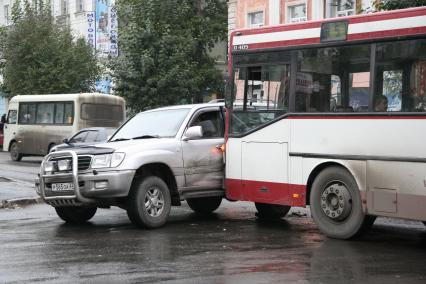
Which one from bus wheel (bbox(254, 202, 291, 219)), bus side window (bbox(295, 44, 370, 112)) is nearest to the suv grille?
bus side window (bbox(295, 44, 370, 112))

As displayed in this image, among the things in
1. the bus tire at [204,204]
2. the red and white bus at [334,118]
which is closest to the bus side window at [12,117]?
the bus tire at [204,204]

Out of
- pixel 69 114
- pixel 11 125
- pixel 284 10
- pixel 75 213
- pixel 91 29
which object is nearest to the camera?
pixel 75 213

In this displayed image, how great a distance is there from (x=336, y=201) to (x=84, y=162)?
3.79m

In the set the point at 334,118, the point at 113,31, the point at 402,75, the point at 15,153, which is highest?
the point at 113,31

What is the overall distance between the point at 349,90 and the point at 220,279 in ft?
12.4

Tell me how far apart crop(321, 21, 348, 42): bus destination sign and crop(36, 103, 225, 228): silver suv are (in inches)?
99.1

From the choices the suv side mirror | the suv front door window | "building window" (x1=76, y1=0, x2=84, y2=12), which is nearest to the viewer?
the suv side mirror

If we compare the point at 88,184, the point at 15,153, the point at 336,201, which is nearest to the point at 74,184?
the point at 88,184

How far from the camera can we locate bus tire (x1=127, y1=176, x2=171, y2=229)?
10.7m

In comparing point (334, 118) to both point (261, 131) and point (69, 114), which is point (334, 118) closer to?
point (261, 131)

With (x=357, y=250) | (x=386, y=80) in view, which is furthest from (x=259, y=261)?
(x=386, y=80)

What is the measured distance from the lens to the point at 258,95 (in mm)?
11031

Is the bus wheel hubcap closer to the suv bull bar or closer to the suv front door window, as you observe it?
the suv front door window

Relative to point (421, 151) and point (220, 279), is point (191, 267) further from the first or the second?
point (421, 151)
